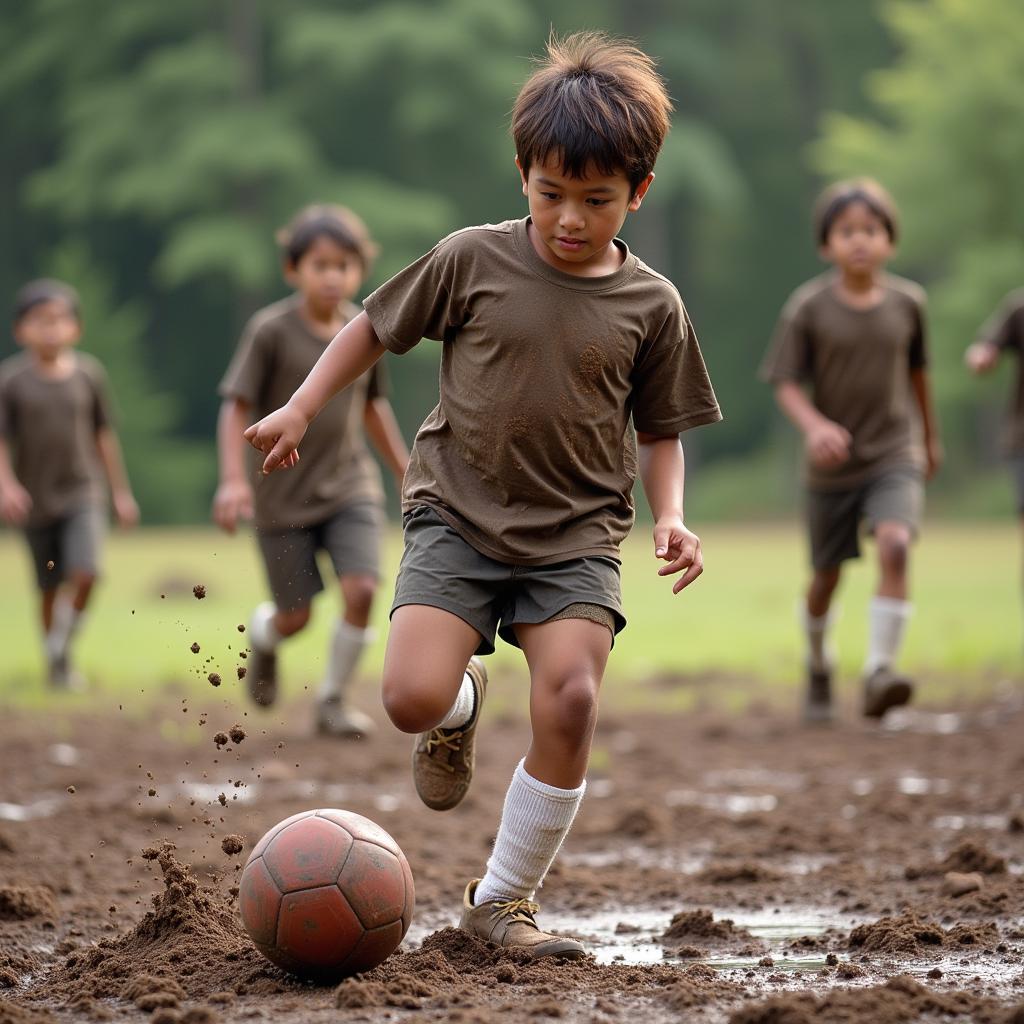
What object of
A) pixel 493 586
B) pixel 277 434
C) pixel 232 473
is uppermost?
pixel 232 473

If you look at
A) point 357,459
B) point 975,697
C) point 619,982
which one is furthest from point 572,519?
point 975,697

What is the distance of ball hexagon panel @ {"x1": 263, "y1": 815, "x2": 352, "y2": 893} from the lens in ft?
13.1

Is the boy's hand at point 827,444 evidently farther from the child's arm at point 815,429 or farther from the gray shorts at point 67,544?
the gray shorts at point 67,544

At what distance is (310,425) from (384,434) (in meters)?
0.33

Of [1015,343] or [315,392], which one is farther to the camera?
[1015,343]

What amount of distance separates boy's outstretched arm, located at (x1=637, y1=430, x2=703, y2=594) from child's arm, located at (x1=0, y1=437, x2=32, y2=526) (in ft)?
20.1

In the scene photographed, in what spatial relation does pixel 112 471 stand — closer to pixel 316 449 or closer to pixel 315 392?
pixel 316 449

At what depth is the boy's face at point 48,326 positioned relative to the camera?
10.6 m

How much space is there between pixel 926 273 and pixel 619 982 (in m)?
35.4

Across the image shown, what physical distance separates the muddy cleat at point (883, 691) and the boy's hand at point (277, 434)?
3814mm

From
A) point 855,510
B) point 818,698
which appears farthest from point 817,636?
point 855,510

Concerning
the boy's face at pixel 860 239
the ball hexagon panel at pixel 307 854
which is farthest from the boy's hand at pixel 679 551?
the boy's face at pixel 860 239

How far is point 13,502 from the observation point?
998cm

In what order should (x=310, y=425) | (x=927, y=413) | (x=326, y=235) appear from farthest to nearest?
(x=927, y=413) → (x=310, y=425) → (x=326, y=235)
